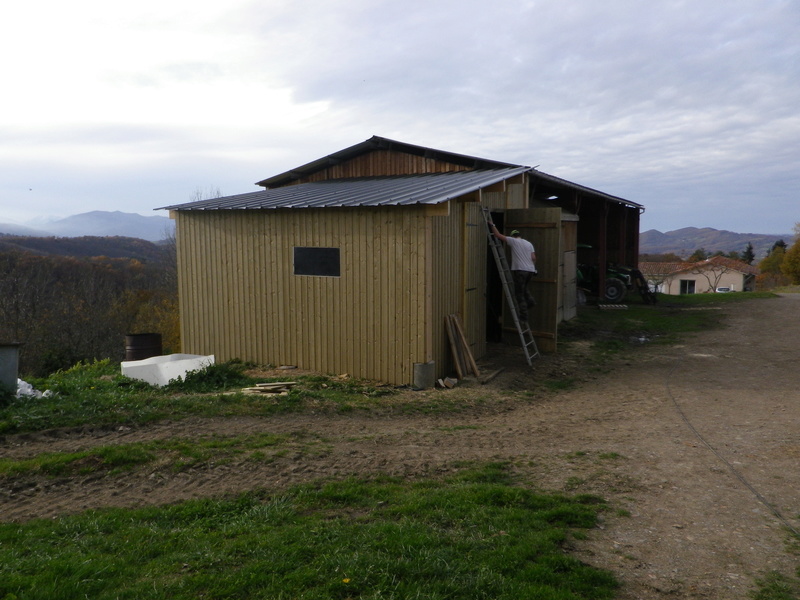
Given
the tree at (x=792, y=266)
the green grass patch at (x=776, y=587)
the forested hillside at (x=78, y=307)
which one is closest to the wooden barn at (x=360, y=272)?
the green grass patch at (x=776, y=587)

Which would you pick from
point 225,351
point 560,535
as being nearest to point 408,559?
point 560,535

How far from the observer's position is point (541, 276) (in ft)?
36.5

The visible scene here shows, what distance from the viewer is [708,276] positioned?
54.3 metres

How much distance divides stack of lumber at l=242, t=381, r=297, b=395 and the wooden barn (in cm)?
102

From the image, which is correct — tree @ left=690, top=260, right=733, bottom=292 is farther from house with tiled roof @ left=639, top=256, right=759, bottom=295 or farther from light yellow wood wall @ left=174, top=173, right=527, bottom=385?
light yellow wood wall @ left=174, top=173, right=527, bottom=385

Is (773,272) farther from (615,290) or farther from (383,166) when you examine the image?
(383,166)

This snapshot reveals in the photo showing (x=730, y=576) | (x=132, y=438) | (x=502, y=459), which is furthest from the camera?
(x=132, y=438)

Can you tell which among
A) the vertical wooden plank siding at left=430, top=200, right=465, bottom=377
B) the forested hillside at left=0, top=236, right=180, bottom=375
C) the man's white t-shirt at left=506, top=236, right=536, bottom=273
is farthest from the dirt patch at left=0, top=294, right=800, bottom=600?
the forested hillside at left=0, top=236, right=180, bottom=375

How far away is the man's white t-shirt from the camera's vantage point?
10414mm

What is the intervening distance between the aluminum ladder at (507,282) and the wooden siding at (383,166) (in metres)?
2.60

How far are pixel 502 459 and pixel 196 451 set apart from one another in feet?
9.37

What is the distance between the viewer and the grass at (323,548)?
319cm

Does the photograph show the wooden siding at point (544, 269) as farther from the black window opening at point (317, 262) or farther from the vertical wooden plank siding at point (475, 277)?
the black window opening at point (317, 262)

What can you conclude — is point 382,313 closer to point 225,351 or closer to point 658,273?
point 225,351
